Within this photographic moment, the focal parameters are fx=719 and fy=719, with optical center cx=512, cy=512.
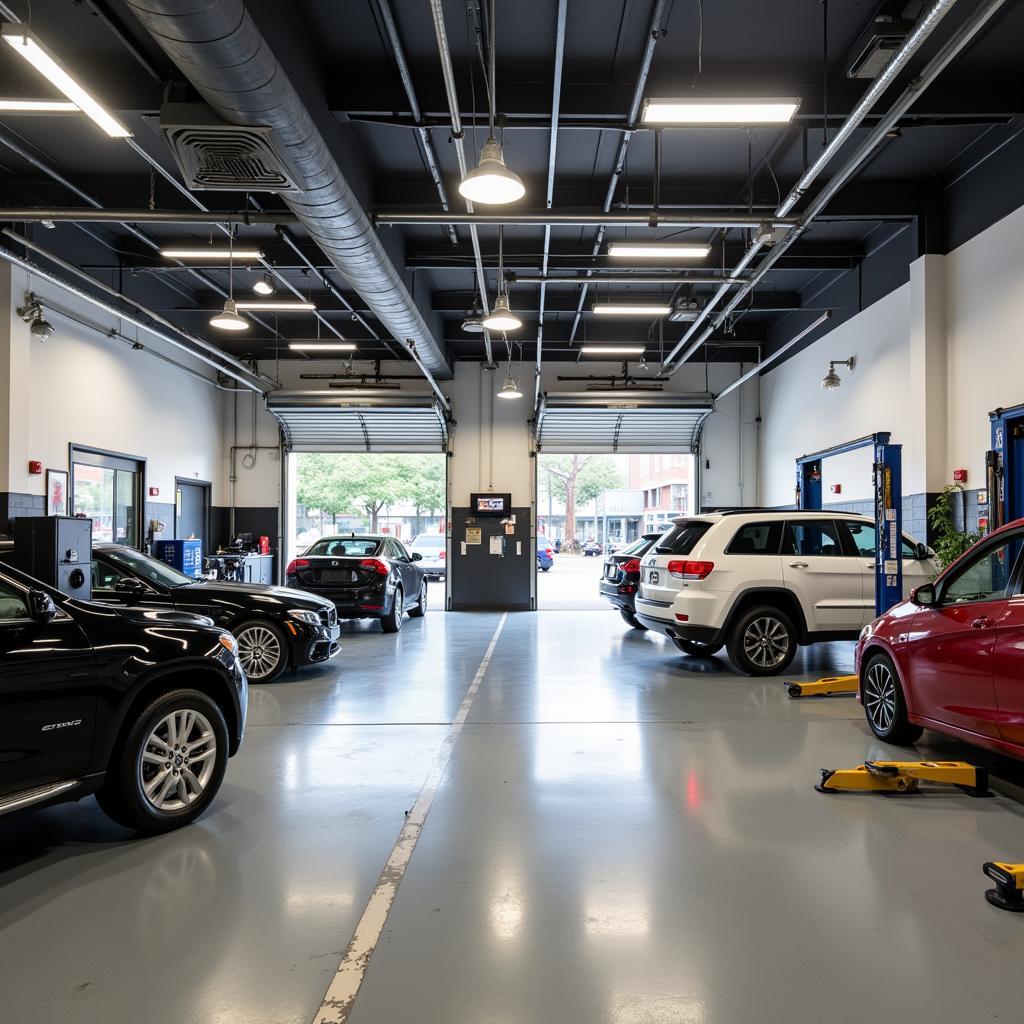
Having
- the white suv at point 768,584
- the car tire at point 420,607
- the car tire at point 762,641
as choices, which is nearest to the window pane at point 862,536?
the white suv at point 768,584

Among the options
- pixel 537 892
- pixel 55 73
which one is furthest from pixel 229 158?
pixel 537 892

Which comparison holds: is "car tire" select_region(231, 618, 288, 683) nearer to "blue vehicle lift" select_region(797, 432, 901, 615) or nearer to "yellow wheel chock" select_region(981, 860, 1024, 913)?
"blue vehicle lift" select_region(797, 432, 901, 615)

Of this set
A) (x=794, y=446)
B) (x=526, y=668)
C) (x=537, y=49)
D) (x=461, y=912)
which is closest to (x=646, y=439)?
(x=794, y=446)

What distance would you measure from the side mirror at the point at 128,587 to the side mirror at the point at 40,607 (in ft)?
11.1

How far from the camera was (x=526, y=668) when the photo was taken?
8.23m

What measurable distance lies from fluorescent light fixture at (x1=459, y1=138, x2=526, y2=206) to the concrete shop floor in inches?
152

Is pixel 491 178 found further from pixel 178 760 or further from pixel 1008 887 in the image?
pixel 1008 887

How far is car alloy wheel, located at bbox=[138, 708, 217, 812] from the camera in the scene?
11.5 feet

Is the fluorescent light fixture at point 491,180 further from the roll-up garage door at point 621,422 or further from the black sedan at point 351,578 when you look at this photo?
the roll-up garage door at point 621,422

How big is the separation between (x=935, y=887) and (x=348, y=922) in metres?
2.42

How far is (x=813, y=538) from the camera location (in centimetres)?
772

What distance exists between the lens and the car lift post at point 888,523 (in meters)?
6.57

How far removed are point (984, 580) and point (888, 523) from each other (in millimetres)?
1374

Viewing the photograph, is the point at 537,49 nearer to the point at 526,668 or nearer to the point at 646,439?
the point at 526,668
